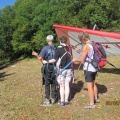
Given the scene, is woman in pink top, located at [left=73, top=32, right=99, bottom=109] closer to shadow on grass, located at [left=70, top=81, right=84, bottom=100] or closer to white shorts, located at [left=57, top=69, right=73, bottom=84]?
white shorts, located at [left=57, top=69, right=73, bottom=84]

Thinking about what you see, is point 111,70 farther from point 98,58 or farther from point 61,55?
point 98,58

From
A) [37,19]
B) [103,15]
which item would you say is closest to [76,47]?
[37,19]

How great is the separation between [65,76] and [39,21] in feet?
42.1

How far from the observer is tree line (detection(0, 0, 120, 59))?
1816 centimetres

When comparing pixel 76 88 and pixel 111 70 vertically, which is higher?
pixel 76 88

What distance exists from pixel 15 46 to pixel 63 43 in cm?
1287

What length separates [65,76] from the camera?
6.11 metres

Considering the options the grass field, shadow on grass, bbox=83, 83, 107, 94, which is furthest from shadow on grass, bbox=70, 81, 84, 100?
shadow on grass, bbox=83, 83, 107, 94

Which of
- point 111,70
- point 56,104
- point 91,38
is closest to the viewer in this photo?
point 56,104

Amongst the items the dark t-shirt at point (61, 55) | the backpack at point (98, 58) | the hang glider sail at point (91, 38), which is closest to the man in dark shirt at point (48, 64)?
the dark t-shirt at point (61, 55)

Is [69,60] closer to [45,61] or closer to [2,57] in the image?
[45,61]

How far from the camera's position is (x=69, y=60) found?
6.09 m

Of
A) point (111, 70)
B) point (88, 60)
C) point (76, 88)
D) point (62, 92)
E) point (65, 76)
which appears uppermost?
point (88, 60)

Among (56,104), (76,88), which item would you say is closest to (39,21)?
(76,88)
